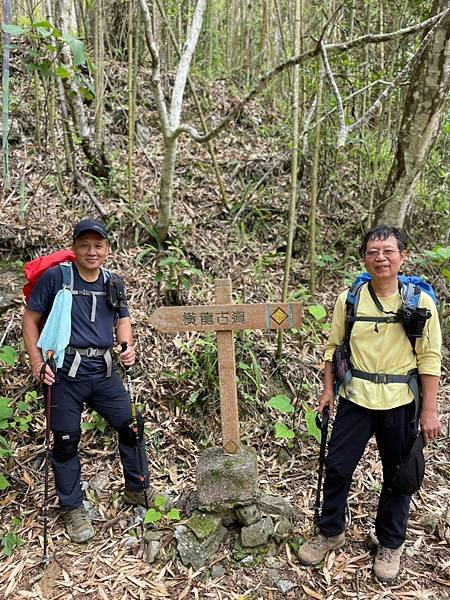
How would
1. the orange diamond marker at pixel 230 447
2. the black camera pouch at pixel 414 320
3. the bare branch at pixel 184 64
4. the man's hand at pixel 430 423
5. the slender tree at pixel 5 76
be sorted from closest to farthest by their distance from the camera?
the black camera pouch at pixel 414 320 < the man's hand at pixel 430 423 < the orange diamond marker at pixel 230 447 < the slender tree at pixel 5 76 < the bare branch at pixel 184 64

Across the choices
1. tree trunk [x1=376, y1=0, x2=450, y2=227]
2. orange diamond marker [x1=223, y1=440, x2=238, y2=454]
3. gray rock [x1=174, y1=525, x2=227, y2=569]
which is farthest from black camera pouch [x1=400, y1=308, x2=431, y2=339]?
tree trunk [x1=376, y1=0, x2=450, y2=227]

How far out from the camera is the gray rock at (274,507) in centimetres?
337

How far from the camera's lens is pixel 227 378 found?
3221mm

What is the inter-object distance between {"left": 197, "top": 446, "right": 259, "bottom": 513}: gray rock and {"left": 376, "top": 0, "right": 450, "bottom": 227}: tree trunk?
3587 millimetres

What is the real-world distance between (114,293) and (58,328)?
1.42ft

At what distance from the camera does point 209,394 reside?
4.29 m

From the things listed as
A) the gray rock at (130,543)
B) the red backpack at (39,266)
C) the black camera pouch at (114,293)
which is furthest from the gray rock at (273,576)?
the red backpack at (39,266)

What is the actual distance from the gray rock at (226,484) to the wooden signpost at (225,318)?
507mm

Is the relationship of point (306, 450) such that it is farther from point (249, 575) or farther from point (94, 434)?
point (94, 434)

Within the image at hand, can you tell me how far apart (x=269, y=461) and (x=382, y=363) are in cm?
171

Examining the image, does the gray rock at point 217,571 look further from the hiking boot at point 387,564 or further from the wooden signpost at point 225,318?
the wooden signpost at point 225,318

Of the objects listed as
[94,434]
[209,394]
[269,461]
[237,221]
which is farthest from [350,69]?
[94,434]

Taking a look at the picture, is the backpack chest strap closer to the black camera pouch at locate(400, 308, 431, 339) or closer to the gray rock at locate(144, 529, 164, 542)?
the gray rock at locate(144, 529, 164, 542)

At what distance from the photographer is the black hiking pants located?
2.80 meters
